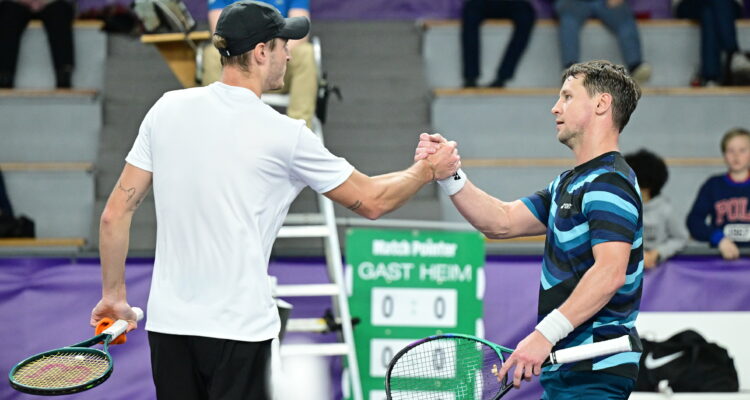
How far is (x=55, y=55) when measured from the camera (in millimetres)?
8453

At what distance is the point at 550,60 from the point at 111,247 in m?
6.25

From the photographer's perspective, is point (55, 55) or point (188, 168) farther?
point (55, 55)

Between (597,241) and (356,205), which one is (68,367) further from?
(597,241)

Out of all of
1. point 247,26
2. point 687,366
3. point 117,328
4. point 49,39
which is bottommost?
point 687,366

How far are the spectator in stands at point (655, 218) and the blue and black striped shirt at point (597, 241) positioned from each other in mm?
2573

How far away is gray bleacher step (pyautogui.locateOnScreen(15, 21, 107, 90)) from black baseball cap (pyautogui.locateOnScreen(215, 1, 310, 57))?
5614 mm

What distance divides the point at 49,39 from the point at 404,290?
4161mm

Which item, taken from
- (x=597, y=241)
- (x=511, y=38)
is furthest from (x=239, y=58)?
(x=511, y=38)

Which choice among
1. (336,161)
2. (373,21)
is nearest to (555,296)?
(336,161)

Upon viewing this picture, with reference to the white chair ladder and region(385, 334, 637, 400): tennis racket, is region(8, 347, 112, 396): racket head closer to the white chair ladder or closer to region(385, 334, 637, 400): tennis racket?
region(385, 334, 637, 400): tennis racket

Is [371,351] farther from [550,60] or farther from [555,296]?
[550,60]

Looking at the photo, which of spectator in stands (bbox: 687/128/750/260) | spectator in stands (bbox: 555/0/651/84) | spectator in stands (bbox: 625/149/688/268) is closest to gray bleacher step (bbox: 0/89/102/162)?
spectator in stands (bbox: 555/0/651/84)

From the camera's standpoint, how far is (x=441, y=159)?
3.87 metres

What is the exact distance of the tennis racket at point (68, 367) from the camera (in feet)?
10.7
